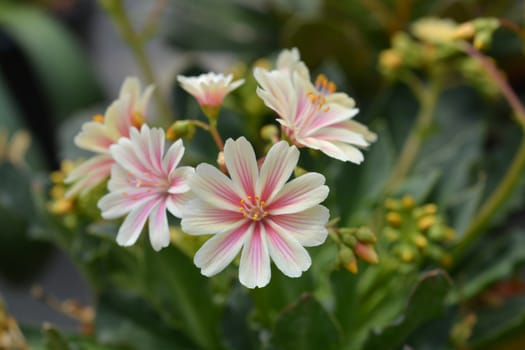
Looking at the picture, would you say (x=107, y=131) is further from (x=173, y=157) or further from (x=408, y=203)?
(x=408, y=203)

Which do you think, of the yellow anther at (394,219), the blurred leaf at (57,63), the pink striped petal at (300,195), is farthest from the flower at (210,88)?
the blurred leaf at (57,63)

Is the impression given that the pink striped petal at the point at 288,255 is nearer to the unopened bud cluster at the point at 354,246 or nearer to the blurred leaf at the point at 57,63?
the unopened bud cluster at the point at 354,246

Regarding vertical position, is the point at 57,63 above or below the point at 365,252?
above

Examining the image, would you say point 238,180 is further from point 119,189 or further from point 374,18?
point 374,18

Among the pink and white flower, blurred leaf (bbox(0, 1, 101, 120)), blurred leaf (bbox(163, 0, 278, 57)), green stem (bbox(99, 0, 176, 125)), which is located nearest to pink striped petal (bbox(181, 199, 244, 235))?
the pink and white flower

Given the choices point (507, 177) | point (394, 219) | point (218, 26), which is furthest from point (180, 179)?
point (218, 26)

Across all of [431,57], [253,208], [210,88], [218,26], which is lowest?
[253,208]
